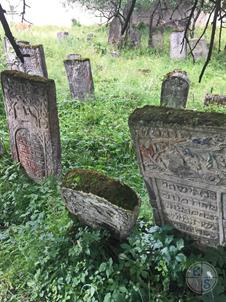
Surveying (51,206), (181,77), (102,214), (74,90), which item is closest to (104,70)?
(74,90)

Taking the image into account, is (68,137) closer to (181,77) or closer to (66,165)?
(66,165)

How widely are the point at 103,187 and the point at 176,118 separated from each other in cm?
94

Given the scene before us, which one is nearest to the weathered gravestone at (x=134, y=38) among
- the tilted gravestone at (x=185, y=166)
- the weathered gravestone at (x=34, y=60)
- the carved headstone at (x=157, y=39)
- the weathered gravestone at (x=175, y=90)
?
the carved headstone at (x=157, y=39)

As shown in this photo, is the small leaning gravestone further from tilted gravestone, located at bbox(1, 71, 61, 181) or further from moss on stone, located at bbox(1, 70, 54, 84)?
moss on stone, located at bbox(1, 70, 54, 84)

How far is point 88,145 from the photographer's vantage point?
599cm

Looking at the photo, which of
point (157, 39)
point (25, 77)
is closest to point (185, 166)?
point (25, 77)

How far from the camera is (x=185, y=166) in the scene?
120 inches

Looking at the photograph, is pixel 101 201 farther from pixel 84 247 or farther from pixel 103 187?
pixel 84 247

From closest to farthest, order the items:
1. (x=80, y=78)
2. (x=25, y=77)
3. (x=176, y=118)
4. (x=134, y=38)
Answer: (x=176, y=118) → (x=25, y=77) → (x=80, y=78) → (x=134, y=38)

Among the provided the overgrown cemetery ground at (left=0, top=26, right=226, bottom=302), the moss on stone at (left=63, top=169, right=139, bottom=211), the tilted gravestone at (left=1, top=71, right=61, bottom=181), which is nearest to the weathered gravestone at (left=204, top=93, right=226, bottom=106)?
the overgrown cemetery ground at (left=0, top=26, right=226, bottom=302)

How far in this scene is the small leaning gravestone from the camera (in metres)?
8.70

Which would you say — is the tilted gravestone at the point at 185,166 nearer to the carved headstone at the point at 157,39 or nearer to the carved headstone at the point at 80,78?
the carved headstone at the point at 80,78

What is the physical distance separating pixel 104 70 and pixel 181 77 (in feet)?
16.1

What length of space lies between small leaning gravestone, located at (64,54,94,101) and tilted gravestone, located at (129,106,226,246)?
5.58 m
